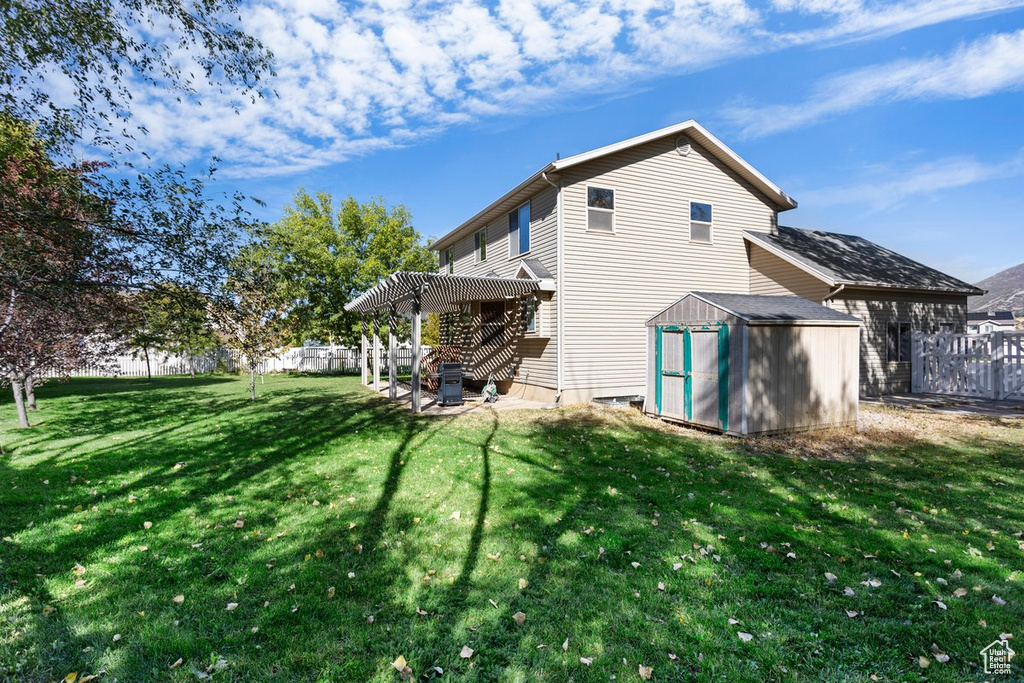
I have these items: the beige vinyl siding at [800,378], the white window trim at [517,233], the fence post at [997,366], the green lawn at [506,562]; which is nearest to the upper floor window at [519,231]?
the white window trim at [517,233]

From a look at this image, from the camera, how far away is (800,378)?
29.3 ft

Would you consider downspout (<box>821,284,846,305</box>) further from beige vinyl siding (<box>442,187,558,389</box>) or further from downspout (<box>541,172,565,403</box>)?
beige vinyl siding (<box>442,187,558,389</box>)

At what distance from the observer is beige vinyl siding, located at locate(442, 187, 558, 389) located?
509 inches

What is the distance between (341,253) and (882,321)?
893 inches

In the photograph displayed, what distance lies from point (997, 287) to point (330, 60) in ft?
564

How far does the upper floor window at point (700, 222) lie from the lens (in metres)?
14.6

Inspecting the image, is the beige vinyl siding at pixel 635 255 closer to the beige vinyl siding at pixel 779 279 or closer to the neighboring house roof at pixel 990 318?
the beige vinyl siding at pixel 779 279

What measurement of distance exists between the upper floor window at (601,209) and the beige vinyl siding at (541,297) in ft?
3.38

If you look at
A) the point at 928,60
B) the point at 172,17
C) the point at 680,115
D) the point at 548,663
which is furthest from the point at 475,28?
the point at 928,60

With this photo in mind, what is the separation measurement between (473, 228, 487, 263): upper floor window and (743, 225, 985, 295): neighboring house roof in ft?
29.2

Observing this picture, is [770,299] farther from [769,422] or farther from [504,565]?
[504,565]

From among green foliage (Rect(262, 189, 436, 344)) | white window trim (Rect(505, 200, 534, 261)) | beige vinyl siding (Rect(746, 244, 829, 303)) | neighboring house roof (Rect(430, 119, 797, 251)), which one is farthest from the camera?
green foliage (Rect(262, 189, 436, 344))

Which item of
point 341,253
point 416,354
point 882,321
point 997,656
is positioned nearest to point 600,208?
point 416,354

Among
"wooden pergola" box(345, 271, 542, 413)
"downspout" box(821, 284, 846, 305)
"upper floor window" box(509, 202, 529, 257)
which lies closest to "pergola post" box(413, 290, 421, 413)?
"wooden pergola" box(345, 271, 542, 413)
